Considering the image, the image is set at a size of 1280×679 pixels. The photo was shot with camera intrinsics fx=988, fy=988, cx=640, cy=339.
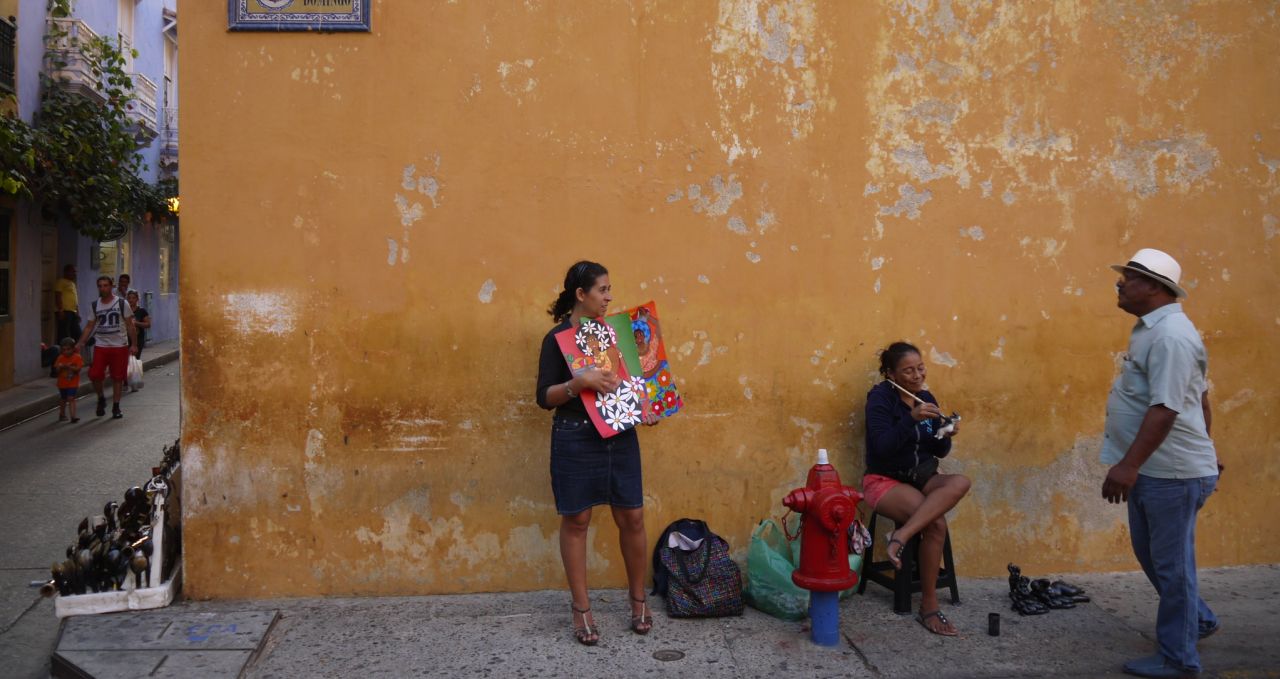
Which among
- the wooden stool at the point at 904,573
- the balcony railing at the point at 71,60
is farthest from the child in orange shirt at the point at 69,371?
the wooden stool at the point at 904,573

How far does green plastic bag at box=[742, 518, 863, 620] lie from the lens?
4.59m

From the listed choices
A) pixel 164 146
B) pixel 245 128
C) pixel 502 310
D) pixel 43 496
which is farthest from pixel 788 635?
pixel 164 146

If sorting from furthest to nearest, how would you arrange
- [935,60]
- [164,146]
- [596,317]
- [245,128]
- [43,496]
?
1. [164,146]
2. [43,496]
3. [935,60]
4. [245,128]
5. [596,317]

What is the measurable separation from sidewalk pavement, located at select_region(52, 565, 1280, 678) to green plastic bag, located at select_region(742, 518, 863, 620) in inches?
2.7

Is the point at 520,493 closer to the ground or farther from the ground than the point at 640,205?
closer to the ground

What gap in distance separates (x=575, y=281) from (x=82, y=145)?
11119mm

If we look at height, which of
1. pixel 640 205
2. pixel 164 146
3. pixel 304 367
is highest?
pixel 164 146

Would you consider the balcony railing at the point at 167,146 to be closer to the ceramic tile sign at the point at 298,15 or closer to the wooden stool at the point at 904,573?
the ceramic tile sign at the point at 298,15

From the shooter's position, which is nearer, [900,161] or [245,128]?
[245,128]

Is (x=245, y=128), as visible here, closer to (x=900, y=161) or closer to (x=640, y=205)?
(x=640, y=205)

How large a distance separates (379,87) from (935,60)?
9.06 feet

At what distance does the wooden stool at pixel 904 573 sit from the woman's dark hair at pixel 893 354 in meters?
0.73

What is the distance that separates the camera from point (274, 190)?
4695 millimetres

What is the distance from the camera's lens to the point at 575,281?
428 cm
